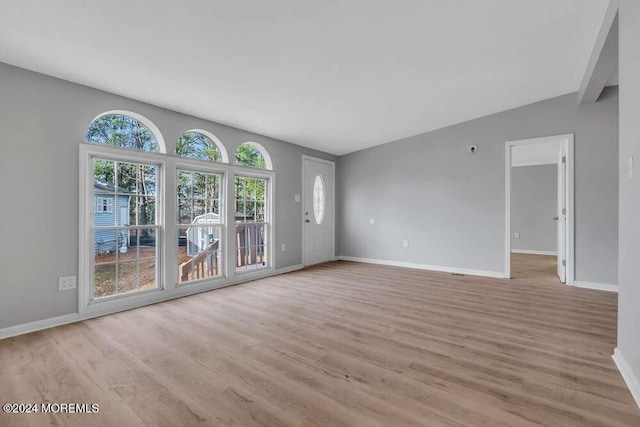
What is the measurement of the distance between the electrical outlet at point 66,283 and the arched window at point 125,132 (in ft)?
4.60

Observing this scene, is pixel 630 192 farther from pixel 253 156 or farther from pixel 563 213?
pixel 253 156

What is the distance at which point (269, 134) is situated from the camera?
4820mm

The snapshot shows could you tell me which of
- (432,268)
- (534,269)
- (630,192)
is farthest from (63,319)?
(534,269)

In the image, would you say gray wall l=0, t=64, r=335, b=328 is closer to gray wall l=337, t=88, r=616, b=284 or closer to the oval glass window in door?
the oval glass window in door

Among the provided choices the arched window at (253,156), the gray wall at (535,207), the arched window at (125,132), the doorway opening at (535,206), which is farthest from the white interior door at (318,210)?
the gray wall at (535,207)

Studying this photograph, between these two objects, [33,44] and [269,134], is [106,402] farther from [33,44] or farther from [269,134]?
[269,134]

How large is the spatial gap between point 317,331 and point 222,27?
2.61 meters

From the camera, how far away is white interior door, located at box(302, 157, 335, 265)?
18.8ft

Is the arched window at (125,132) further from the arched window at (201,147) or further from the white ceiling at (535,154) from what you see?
the white ceiling at (535,154)

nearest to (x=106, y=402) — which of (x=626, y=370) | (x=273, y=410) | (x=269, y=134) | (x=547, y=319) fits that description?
(x=273, y=410)

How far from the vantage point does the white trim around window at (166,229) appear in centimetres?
290

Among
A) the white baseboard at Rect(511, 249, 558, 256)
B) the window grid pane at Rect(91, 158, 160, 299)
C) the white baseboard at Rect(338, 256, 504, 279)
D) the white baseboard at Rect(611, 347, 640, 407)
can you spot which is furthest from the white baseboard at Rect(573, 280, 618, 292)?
the window grid pane at Rect(91, 158, 160, 299)

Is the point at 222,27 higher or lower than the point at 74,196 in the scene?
higher

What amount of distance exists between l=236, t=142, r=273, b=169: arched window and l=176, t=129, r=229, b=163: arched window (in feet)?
1.06
